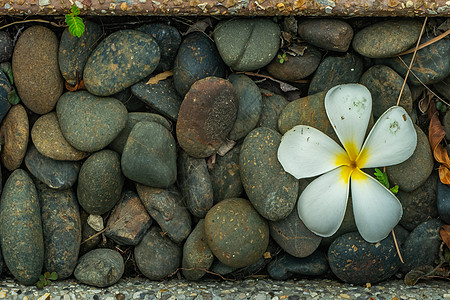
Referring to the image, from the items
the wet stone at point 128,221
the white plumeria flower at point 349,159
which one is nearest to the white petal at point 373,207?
the white plumeria flower at point 349,159

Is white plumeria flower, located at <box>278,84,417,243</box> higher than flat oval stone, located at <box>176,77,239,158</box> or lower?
lower

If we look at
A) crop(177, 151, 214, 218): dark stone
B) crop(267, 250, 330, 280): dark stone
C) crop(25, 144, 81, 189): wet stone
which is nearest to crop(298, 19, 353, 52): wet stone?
crop(177, 151, 214, 218): dark stone

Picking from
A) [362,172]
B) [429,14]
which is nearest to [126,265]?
[362,172]

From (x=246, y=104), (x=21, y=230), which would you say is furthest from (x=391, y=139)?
(x=21, y=230)

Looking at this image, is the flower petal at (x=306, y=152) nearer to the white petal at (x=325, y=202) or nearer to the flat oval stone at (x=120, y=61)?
the white petal at (x=325, y=202)

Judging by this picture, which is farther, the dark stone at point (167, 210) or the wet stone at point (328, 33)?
the dark stone at point (167, 210)

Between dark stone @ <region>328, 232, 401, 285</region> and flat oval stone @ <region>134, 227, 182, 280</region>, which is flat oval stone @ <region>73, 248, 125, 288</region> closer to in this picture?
flat oval stone @ <region>134, 227, 182, 280</region>

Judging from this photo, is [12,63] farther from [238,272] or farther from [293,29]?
[238,272]
